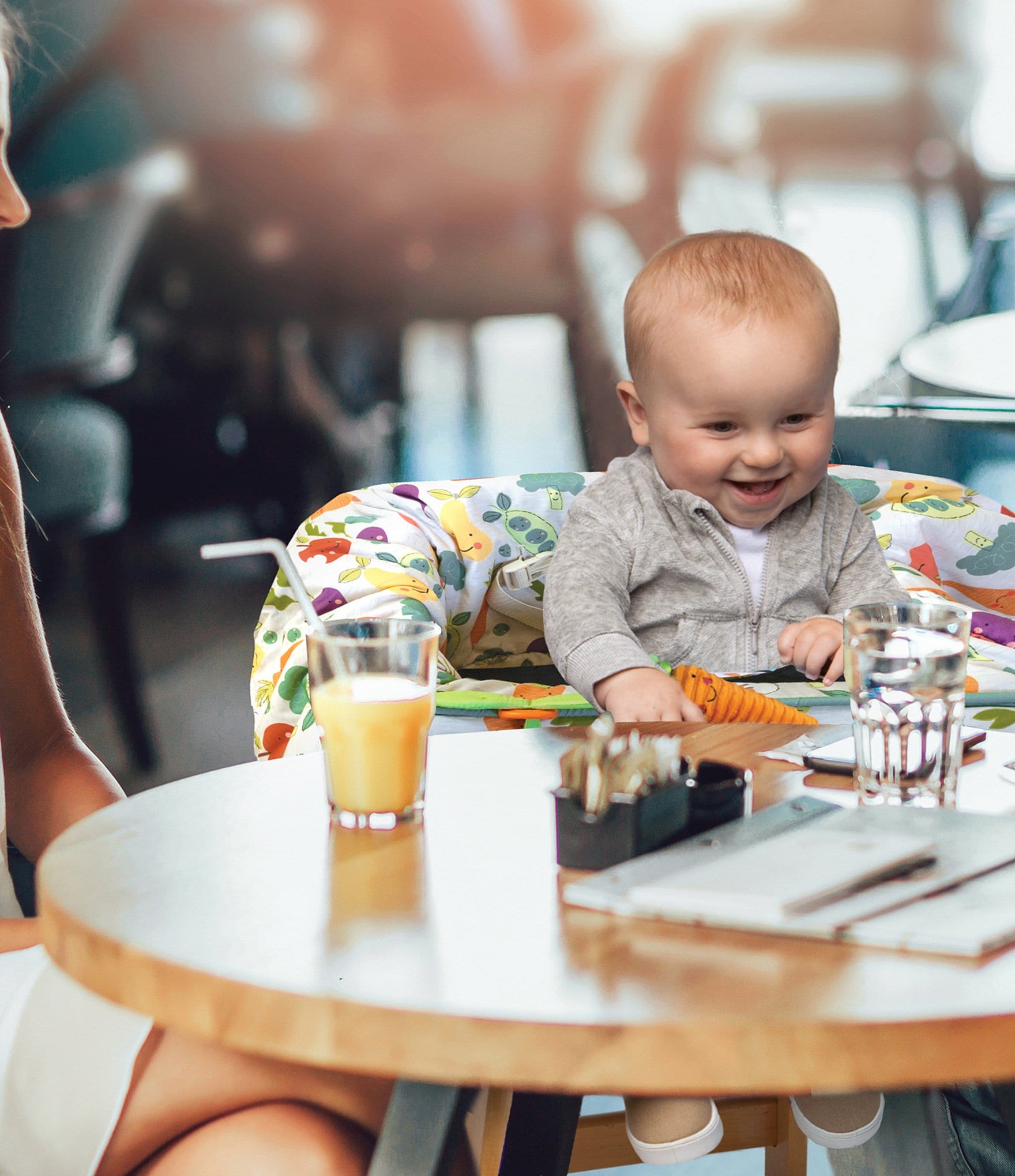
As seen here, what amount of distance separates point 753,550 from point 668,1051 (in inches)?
48.7

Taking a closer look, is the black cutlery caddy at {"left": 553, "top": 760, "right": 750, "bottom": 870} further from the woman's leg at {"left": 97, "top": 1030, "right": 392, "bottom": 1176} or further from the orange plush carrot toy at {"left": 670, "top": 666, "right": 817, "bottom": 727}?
the orange plush carrot toy at {"left": 670, "top": 666, "right": 817, "bottom": 727}

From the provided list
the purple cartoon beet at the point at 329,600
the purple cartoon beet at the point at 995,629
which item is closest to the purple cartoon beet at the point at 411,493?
the purple cartoon beet at the point at 329,600

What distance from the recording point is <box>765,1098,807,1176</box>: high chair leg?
1272 millimetres

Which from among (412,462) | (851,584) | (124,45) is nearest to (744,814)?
(851,584)

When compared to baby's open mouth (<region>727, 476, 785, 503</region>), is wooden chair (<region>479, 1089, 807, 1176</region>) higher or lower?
lower

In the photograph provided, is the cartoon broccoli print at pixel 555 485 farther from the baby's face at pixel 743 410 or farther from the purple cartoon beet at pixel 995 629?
the purple cartoon beet at pixel 995 629

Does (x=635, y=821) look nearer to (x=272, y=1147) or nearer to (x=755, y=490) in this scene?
(x=272, y=1147)

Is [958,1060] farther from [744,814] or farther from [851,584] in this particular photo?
[851,584]

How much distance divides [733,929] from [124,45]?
6.76ft

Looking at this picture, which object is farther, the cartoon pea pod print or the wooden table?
the cartoon pea pod print

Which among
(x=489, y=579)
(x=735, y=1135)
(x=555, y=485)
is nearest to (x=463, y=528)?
(x=489, y=579)

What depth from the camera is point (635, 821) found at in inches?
24.2

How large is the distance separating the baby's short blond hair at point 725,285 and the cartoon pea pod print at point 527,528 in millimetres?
451

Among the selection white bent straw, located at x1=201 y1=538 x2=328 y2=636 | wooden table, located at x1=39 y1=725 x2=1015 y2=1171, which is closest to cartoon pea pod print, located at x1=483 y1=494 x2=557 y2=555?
white bent straw, located at x1=201 y1=538 x2=328 y2=636
